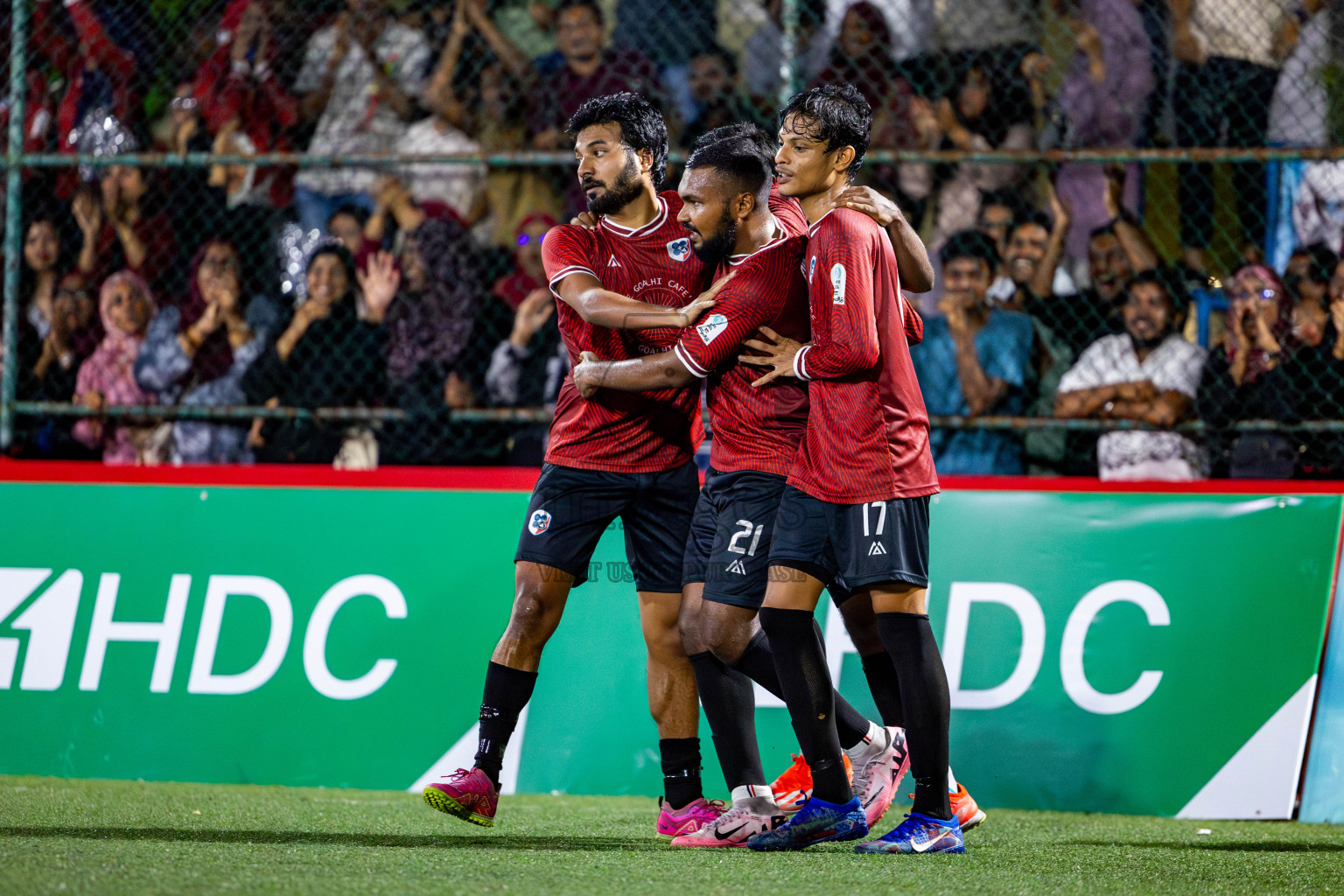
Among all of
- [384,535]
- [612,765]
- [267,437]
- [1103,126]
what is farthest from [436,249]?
[1103,126]

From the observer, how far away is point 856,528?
3309 mm

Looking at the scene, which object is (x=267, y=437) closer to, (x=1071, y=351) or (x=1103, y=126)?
(x=1071, y=351)

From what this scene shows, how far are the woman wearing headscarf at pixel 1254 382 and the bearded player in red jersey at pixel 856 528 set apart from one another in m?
2.23

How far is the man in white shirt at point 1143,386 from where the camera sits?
5328mm

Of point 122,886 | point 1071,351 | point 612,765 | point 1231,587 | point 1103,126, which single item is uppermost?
point 1103,126

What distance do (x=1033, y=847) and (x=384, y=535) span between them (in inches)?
94.7

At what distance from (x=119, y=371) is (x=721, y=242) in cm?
377

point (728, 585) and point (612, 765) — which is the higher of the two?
point (728, 585)

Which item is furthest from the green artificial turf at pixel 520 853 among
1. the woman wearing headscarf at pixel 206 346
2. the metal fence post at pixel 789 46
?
the metal fence post at pixel 789 46

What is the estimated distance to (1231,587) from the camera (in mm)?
4516

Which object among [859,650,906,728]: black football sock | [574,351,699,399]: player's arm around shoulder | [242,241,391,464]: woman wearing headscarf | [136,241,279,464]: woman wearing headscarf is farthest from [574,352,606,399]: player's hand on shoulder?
[136,241,279,464]: woman wearing headscarf

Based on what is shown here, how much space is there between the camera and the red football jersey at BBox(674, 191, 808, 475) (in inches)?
139

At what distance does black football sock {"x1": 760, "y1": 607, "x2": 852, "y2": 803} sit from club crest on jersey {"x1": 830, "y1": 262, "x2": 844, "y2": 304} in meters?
0.75

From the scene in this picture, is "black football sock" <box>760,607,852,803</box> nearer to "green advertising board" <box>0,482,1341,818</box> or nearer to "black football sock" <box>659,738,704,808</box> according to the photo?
"black football sock" <box>659,738,704,808</box>
